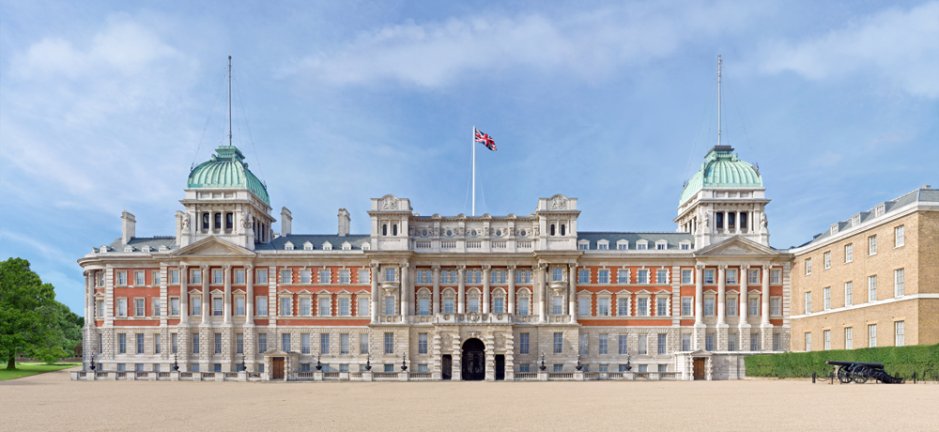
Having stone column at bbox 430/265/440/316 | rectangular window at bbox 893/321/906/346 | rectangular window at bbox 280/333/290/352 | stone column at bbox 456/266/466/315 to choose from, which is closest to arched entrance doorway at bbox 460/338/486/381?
stone column at bbox 456/266/466/315

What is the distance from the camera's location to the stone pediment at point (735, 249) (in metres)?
70.9

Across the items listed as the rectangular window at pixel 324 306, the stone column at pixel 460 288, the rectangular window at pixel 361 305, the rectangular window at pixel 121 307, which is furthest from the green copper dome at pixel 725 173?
the rectangular window at pixel 121 307

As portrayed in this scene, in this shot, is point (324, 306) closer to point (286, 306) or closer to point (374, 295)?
point (286, 306)

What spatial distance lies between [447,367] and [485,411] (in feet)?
129

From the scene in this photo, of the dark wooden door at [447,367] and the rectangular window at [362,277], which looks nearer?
the dark wooden door at [447,367]

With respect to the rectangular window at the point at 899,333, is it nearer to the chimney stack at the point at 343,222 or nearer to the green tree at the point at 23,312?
the chimney stack at the point at 343,222

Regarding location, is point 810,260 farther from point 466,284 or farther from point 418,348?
point 418,348

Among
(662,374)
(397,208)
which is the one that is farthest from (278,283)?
(662,374)

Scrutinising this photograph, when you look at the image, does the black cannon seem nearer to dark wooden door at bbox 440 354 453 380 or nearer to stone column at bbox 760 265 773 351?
stone column at bbox 760 265 773 351

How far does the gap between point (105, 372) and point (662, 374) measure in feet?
177

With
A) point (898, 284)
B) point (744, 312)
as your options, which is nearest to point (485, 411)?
point (898, 284)

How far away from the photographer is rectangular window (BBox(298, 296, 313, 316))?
238 ft

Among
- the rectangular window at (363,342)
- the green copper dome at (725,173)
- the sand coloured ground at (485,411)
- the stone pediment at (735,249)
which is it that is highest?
the green copper dome at (725,173)

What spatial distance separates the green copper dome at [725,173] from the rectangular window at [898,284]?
21460mm
